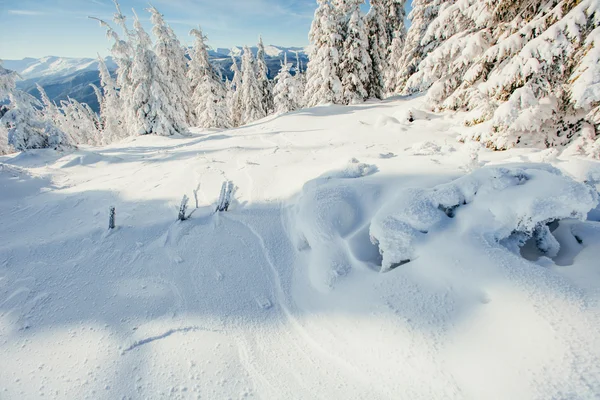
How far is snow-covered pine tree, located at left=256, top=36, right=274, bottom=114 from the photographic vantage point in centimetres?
3241

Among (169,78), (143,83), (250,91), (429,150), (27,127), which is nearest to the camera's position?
(429,150)

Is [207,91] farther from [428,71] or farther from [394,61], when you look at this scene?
[428,71]

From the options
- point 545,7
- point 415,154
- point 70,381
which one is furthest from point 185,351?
point 545,7

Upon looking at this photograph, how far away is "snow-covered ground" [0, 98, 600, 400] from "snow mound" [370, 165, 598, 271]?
0.02 meters

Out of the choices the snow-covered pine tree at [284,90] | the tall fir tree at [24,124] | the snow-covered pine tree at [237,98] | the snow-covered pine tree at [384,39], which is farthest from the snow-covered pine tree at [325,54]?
the snow-covered pine tree at [237,98]

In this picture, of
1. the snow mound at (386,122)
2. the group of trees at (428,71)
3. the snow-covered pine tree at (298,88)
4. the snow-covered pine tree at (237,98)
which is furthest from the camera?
the snow-covered pine tree at (237,98)

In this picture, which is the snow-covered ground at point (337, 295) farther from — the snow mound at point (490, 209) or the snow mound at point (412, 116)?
the snow mound at point (412, 116)

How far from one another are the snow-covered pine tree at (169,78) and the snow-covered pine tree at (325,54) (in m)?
10.3

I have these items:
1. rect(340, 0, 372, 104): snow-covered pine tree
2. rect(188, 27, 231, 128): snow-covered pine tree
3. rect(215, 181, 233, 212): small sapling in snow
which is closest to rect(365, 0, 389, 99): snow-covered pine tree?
rect(340, 0, 372, 104): snow-covered pine tree

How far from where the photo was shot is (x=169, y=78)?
21719 mm

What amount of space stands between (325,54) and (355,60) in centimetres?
203

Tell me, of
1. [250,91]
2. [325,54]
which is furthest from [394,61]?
[250,91]

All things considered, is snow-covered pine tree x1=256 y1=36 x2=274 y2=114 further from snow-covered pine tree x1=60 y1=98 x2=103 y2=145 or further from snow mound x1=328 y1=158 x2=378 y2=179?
snow mound x1=328 y1=158 x2=378 y2=179

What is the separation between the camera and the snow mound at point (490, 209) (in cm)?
272
